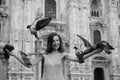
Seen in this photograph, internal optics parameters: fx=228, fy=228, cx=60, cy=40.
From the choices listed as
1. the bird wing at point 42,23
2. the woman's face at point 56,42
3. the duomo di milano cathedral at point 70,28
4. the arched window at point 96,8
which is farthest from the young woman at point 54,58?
the arched window at point 96,8

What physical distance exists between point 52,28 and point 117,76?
25.4ft

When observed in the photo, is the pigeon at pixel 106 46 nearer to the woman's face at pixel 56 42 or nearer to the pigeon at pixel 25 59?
the woman's face at pixel 56 42

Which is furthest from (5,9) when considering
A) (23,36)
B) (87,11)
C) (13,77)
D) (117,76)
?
(117,76)

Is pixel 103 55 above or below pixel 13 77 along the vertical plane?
above

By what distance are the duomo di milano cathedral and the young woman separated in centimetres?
1675

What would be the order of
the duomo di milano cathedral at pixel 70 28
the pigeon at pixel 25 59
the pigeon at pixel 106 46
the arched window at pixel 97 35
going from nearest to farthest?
1. the pigeon at pixel 106 46
2. the pigeon at pixel 25 59
3. the duomo di milano cathedral at pixel 70 28
4. the arched window at pixel 97 35

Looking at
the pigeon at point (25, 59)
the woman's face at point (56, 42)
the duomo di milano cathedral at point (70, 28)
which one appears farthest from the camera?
the duomo di milano cathedral at point (70, 28)

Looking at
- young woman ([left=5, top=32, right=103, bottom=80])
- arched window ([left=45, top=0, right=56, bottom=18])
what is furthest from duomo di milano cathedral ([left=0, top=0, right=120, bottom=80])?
young woman ([left=5, top=32, right=103, bottom=80])

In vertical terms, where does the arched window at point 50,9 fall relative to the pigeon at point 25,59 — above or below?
above

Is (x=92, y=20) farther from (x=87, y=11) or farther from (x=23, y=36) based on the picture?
(x=23, y=36)

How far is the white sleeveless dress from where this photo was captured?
8.64 feet

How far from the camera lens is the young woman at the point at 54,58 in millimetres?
2646

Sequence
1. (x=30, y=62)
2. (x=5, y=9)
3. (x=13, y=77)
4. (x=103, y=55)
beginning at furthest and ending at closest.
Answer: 1. (x=103, y=55)
2. (x=5, y=9)
3. (x=13, y=77)
4. (x=30, y=62)

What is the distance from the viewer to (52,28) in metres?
22.0
